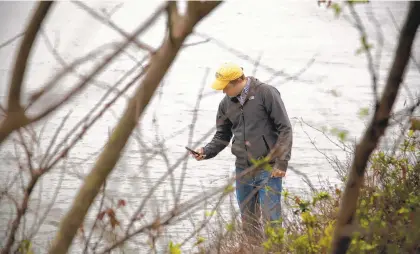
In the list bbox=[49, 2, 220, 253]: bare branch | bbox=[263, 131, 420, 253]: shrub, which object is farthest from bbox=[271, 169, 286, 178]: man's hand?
bbox=[49, 2, 220, 253]: bare branch

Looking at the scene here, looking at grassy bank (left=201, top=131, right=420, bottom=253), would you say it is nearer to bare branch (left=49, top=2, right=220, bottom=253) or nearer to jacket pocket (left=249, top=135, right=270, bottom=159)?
bare branch (left=49, top=2, right=220, bottom=253)

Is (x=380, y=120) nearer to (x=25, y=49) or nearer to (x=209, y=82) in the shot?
(x=25, y=49)

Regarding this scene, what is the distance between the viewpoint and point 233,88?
16.0ft

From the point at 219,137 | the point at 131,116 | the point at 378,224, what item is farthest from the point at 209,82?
the point at 131,116

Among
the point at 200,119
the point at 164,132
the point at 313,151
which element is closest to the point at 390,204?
the point at 313,151

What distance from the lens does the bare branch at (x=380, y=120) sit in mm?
1912

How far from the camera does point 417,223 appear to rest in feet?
8.77

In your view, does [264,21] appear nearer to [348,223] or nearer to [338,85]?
[338,85]

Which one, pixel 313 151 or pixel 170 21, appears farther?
pixel 313 151

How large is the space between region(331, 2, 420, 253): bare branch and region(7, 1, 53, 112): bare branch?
0.99m

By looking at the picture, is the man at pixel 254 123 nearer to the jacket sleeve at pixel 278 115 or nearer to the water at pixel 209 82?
the jacket sleeve at pixel 278 115

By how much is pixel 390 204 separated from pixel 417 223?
0.59 meters

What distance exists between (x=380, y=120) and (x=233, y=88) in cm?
294

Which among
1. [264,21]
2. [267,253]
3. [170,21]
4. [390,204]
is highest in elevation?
[170,21]
